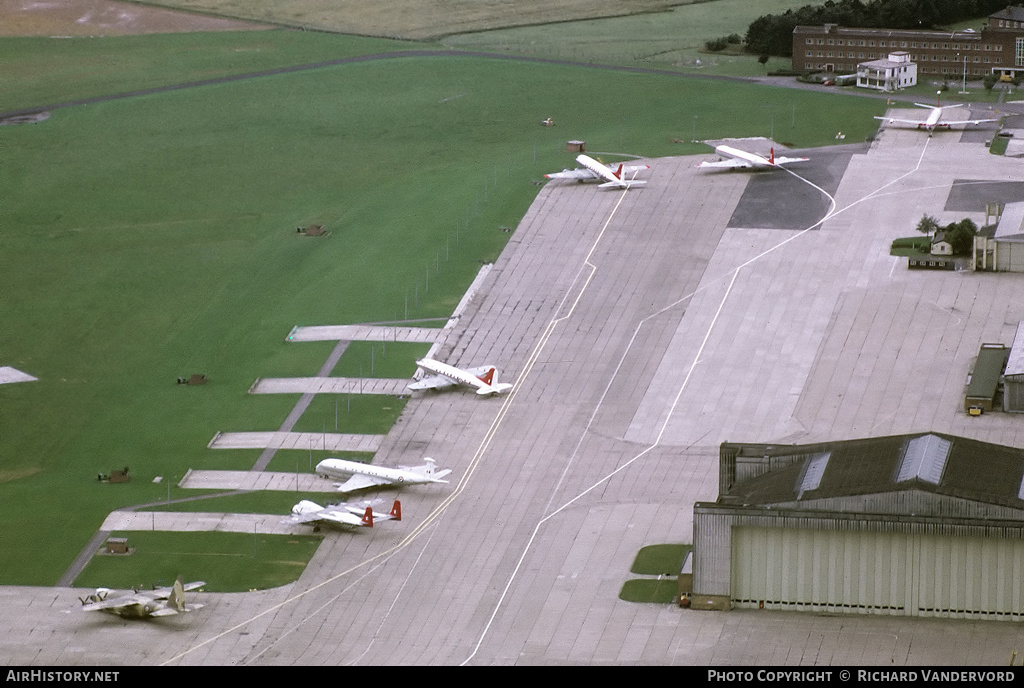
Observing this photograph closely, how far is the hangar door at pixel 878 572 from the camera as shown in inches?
5546

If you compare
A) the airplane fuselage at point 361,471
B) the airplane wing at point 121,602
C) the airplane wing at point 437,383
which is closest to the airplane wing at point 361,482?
the airplane fuselage at point 361,471

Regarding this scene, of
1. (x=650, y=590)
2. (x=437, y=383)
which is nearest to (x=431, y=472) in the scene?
(x=437, y=383)

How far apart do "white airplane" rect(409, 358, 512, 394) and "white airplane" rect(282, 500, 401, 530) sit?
24.7 m

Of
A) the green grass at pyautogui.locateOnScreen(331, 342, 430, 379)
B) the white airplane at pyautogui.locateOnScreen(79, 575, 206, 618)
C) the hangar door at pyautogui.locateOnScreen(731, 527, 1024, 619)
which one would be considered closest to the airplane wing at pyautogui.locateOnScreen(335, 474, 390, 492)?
the white airplane at pyautogui.locateOnScreen(79, 575, 206, 618)

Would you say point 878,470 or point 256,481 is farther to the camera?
point 256,481

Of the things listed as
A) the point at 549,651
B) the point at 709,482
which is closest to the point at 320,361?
the point at 709,482

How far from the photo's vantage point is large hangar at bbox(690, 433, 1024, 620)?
14062cm

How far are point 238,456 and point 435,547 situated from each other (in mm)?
24183

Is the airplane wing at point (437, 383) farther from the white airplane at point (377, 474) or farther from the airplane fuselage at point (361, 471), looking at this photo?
the white airplane at point (377, 474)

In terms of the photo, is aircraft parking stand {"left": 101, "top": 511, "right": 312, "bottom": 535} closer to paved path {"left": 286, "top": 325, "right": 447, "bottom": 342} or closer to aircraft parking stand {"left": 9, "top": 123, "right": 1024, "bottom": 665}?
aircraft parking stand {"left": 9, "top": 123, "right": 1024, "bottom": 665}

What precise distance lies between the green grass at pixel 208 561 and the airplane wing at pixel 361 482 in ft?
23.8

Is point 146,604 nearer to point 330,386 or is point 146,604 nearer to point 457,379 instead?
point 330,386

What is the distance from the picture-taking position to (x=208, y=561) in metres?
156

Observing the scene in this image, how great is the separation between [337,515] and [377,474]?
7480 millimetres
